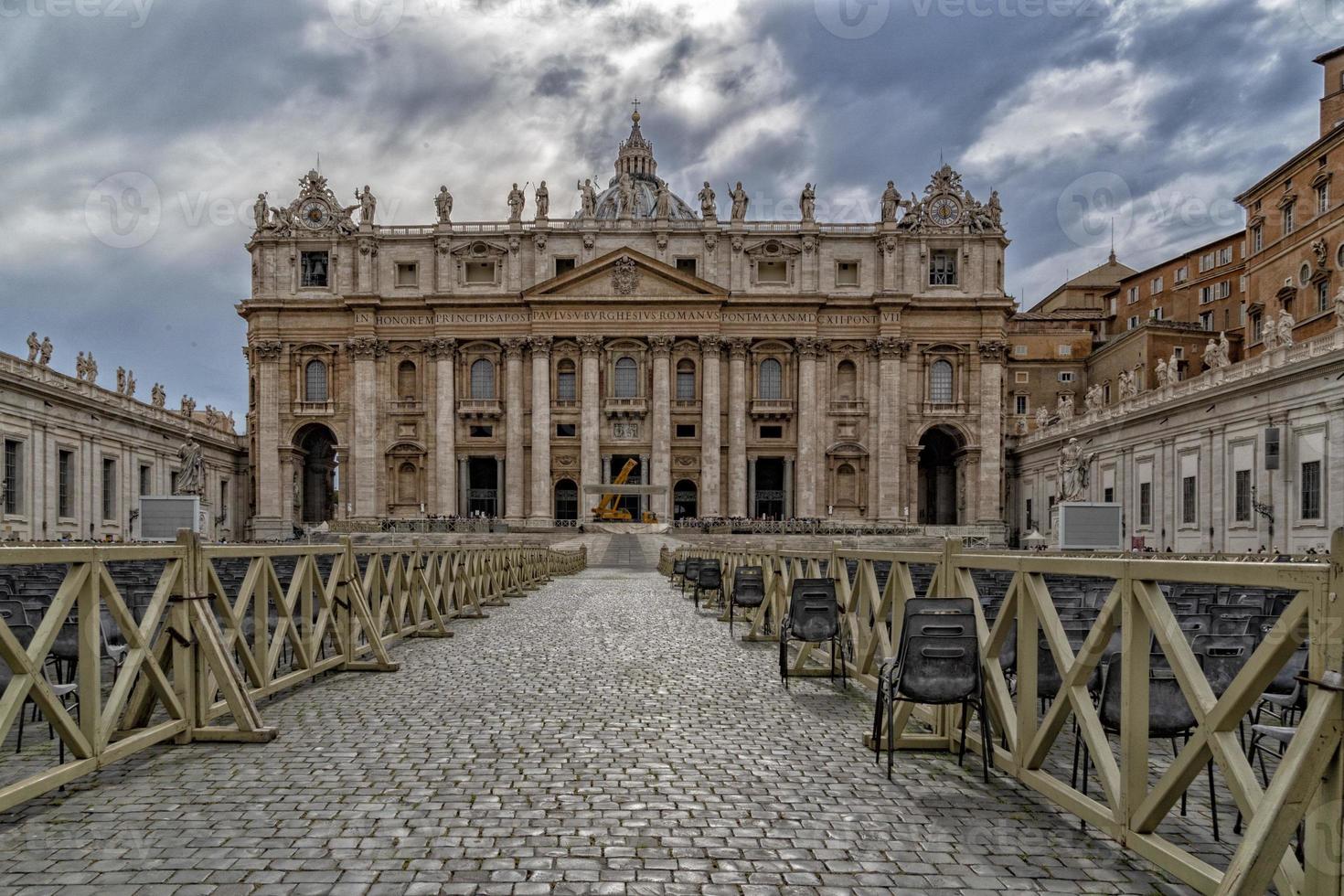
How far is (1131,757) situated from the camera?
179 inches

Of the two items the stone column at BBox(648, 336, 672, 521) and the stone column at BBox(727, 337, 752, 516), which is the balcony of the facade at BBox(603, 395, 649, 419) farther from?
the stone column at BBox(727, 337, 752, 516)

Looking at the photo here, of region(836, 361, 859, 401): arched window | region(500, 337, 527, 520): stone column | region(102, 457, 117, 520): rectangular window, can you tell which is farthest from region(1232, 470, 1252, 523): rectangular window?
region(102, 457, 117, 520): rectangular window

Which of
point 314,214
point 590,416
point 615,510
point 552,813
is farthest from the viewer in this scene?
point 314,214

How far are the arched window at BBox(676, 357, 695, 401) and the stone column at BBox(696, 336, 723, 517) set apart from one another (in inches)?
58.2

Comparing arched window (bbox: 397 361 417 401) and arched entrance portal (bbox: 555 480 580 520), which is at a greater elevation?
arched window (bbox: 397 361 417 401)

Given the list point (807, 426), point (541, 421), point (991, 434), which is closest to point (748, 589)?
point (807, 426)

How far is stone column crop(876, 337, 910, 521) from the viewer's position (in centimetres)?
6216

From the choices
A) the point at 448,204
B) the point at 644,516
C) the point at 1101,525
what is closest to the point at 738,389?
the point at 644,516

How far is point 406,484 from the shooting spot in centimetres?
6444

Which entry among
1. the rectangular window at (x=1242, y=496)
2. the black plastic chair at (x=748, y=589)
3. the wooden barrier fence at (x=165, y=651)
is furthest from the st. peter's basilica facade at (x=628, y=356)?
the wooden barrier fence at (x=165, y=651)

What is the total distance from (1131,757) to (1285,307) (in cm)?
5115

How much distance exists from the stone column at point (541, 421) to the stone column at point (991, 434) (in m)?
31.1

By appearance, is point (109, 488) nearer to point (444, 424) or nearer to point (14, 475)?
point (14, 475)

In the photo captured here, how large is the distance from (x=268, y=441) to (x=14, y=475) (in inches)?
1018
